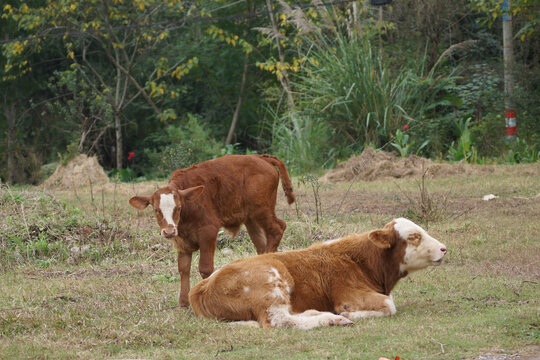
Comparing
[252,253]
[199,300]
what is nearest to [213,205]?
[199,300]

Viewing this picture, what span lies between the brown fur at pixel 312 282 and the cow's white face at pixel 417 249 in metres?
0.05

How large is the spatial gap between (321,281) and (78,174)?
14543 millimetres

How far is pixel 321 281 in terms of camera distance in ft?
21.6

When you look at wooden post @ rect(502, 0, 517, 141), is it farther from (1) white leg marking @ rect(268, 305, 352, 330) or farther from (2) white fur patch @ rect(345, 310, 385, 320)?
(1) white leg marking @ rect(268, 305, 352, 330)

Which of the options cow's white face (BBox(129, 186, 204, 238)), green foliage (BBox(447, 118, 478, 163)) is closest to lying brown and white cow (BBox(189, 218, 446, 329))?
cow's white face (BBox(129, 186, 204, 238))

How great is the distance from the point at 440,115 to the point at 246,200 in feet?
42.5

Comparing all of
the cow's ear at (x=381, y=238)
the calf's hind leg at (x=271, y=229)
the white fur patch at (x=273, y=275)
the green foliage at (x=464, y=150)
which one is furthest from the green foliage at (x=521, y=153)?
the white fur patch at (x=273, y=275)

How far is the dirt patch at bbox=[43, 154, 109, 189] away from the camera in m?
19.9

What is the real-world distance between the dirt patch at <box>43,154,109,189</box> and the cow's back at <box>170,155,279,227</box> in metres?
12.1

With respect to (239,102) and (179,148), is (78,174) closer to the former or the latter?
(179,148)

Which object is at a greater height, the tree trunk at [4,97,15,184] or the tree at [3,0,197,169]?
the tree at [3,0,197,169]

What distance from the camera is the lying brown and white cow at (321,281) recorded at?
624cm

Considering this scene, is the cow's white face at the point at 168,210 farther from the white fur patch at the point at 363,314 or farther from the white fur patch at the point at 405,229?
the white fur patch at the point at 405,229

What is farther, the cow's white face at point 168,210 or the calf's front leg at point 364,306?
the cow's white face at point 168,210
